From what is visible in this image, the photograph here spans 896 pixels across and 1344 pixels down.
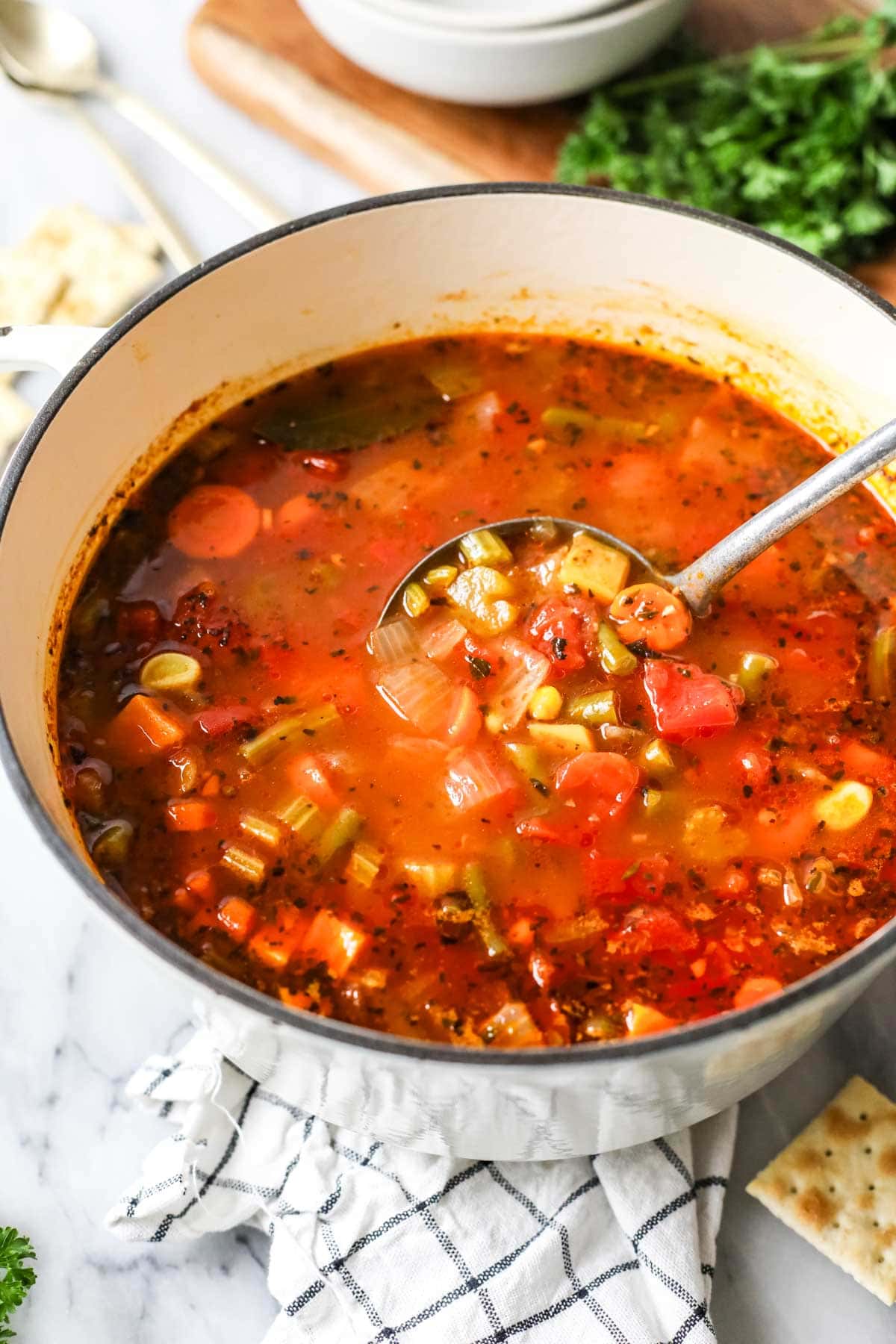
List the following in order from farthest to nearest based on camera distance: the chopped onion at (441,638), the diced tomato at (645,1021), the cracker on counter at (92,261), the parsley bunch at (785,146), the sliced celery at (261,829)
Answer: the cracker on counter at (92,261) → the parsley bunch at (785,146) → the chopped onion at (441,638) → the sliced celery at (261,829) → the diced tomato at (645,1021)

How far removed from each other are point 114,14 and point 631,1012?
3611 mm

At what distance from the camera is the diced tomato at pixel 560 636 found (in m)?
2.79

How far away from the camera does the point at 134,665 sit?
2.83 meters

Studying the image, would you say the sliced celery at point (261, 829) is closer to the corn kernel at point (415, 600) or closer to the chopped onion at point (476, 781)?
the chopped onion at point (476, 781)

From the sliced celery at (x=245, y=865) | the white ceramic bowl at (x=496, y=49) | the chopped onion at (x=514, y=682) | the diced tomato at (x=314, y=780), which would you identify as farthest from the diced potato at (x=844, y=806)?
the white ceramic bowl at (x=496, y=49)

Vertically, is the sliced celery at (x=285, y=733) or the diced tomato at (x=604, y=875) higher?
the sliced celery at (x=285, y=733)

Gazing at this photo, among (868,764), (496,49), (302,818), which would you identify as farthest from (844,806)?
(496,49)

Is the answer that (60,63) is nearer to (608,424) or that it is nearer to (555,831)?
(608,424)

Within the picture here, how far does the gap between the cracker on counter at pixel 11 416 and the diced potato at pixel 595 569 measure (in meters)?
1.48

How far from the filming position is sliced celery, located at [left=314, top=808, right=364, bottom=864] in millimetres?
2613

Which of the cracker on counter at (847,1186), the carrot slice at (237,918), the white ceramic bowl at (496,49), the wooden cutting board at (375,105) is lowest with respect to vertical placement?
the cracker on counter at (847,1186)

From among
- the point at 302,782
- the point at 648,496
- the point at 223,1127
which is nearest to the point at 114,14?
the point at 648,496

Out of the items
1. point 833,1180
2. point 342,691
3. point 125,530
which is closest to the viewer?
point 833,1180

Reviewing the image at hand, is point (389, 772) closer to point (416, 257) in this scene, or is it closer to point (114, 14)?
point (416, 257)
